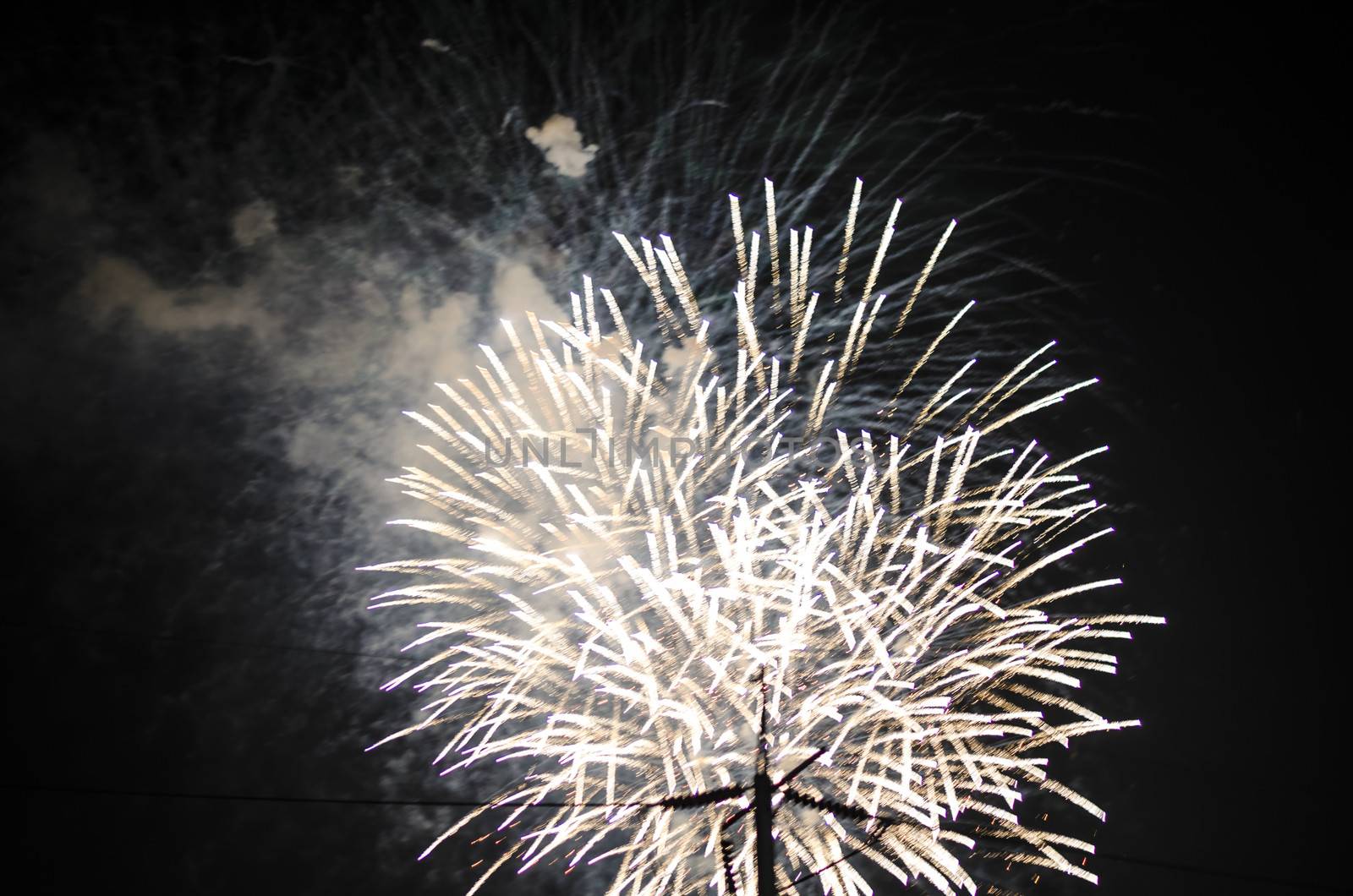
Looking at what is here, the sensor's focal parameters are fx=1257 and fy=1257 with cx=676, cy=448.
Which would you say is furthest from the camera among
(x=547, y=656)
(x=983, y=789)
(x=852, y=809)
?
(x=547, y=656)

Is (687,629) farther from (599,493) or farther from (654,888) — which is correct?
(654,888)

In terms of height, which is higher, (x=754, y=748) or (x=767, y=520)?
(x=767, y=520)

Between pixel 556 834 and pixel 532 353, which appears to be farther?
pixel 532 353

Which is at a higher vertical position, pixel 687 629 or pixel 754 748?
pixel 687 629

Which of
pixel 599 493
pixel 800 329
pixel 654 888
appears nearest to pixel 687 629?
pixel 599 493

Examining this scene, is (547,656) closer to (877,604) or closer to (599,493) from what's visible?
(599,493)

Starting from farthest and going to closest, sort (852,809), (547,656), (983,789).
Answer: (547,656) → (983,789) → (852,809)

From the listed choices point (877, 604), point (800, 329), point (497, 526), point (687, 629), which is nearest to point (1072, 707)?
point (877, 604)

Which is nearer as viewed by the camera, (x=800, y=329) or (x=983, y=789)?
(x=983, y=789)

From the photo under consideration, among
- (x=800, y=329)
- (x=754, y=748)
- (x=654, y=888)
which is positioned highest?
(x=800, y=329)
